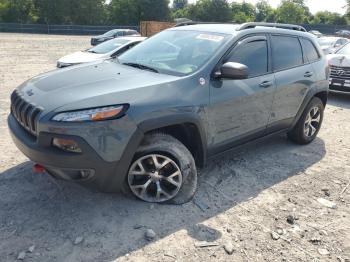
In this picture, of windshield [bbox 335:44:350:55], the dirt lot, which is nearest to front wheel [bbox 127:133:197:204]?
the dirt lot

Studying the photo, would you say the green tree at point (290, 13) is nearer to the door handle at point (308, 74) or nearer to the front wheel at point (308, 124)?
the front wheel at point (308, 124)

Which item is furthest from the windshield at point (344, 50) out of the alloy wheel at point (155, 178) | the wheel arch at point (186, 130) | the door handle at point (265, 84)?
the alloy wheel at point (155, 178)

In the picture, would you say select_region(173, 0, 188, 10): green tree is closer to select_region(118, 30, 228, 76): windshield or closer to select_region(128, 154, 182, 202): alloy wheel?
select_region(118, 30, 228, 76): windshield

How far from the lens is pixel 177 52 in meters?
3.97

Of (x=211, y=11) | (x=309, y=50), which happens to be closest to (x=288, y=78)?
(x=309, y=50)

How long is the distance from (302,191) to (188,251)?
5.57 feet

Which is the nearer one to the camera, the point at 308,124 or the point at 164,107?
the point at 164,107

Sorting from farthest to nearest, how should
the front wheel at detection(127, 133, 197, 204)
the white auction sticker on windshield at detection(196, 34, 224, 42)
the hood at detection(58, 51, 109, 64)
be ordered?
1. the hood at detection(58, 51, 109, 64)
2. the white auction sticker on windshield at detection(196, 34, 224, 42)
3. the front wheel at detection(127, 133, 197, 204)

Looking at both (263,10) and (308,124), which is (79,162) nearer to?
(308,124)

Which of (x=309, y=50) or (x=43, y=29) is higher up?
(x=309, y=50)

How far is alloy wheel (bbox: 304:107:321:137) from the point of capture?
17.2 ft

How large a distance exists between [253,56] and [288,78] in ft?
2.24

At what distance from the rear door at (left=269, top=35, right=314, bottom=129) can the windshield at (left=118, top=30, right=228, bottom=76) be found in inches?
37.2

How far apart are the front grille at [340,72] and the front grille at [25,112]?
7.49 m
